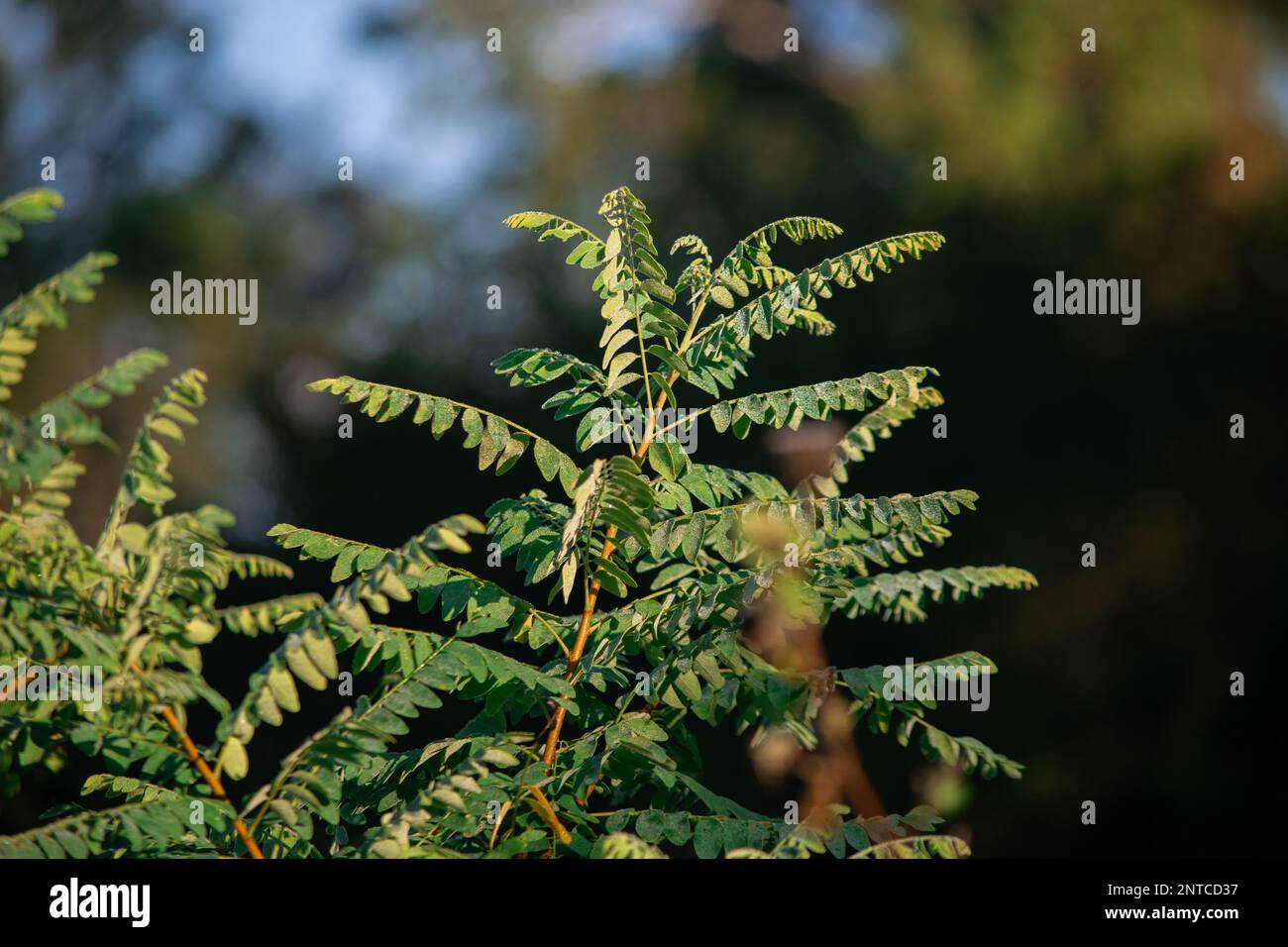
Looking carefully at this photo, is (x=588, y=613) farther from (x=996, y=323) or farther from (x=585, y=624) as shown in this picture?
(x=996, y=323)

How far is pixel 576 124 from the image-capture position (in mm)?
7961

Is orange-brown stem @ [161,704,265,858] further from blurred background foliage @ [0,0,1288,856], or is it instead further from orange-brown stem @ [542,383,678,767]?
blurred background foliage @ [0,0,1288,856]

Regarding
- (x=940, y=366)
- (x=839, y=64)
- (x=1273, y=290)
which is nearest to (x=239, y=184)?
(x=839, y=64)

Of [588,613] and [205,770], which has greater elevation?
[588,613]

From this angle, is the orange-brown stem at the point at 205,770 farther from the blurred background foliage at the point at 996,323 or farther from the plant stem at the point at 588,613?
the blurred background foliage at the point at 996,323

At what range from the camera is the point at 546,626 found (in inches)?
83.0

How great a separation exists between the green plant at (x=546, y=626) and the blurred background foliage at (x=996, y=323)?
16.1 feet

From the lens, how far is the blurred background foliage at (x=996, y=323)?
7.16 m

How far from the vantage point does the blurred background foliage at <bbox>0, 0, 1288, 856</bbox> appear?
7160 millimetres

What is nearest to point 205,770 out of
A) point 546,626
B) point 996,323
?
point 546,626

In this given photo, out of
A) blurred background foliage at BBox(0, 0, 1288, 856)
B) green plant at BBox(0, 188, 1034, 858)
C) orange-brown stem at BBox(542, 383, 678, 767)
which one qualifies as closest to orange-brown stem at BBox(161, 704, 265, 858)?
green plant at BBox(0, 188, 1034, 858)

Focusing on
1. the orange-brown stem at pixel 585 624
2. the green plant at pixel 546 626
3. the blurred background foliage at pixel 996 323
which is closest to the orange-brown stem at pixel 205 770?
the green plant at pixel 546 626

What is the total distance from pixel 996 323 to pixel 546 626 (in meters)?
Result: 5.86
